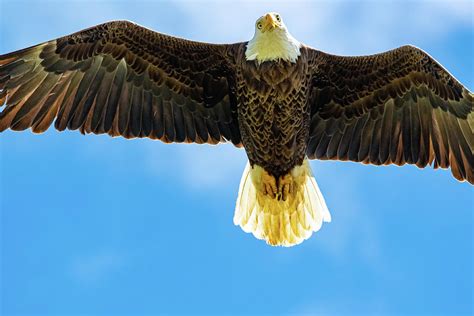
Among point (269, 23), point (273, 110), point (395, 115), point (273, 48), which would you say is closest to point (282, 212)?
point (273, 110)

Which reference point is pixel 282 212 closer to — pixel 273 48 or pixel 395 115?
pixel 395 115

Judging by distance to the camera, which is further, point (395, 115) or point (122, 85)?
point (395, 115)

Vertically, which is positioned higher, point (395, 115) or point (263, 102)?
point (395, 115)

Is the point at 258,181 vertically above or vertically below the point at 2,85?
below

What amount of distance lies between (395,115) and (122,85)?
2821mm

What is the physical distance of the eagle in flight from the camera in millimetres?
11453

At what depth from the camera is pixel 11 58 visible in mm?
11766

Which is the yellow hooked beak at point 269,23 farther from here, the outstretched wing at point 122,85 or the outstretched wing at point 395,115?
the outstretched wing at point 395,115

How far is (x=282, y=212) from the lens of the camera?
→ 482 inches

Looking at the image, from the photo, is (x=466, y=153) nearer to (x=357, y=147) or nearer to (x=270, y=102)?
(x=357, y=147)

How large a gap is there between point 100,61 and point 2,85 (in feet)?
3.27

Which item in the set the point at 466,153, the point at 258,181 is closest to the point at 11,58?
the point at 258,181

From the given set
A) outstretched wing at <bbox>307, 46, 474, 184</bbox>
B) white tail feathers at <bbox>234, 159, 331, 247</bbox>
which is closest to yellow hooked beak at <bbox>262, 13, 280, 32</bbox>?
outstretched wing at <bbox>307, 46, 474, 184</bbox>

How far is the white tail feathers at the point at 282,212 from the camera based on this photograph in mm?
12133
